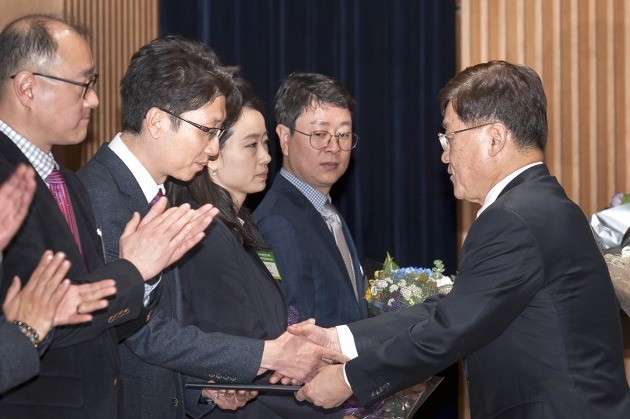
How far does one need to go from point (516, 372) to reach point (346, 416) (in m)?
Result: 0.95

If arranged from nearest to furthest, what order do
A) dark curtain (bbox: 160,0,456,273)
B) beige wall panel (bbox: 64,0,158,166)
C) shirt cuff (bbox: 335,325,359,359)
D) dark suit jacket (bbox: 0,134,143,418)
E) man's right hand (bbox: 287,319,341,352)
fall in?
dark suit jacket (bbox: 0,134,143,418), man's right hand (bbox: 287,319,341,352), shirt cuff (bbox: 335,325,359,359), beige wall panel (bbox: 64,0,158,166), dark curtain (bbox: 160,0,456,273)

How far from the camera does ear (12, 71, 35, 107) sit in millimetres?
2635

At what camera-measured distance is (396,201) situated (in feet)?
20.2

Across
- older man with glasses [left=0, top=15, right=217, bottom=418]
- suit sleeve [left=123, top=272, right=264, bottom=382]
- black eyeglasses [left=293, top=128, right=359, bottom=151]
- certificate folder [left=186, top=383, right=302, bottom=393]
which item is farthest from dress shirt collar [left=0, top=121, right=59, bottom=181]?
black eyeglasses [left=293, top=128, right=359, bottom=151]

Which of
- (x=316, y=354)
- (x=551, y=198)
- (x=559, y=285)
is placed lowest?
(x=316, y=354)

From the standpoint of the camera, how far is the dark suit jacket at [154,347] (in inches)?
119

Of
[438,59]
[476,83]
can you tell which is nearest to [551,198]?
[476,83]

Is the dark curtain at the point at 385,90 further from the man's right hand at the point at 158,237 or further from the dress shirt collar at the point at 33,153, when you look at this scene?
the dress shirt collar at the point at 33,153

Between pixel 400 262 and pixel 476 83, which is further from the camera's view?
pixel 400 262

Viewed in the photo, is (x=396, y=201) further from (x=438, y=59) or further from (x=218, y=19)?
(x=218, y=19)

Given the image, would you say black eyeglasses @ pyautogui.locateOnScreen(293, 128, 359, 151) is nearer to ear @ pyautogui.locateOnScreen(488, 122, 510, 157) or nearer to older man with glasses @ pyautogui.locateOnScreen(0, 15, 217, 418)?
ear @ pyautogui.locateOnScreen(488, 122, 510, 157)

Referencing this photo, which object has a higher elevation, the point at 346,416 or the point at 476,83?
A: the point at 476,83

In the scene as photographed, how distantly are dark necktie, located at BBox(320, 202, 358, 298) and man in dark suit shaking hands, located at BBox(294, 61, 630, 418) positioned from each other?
134cm

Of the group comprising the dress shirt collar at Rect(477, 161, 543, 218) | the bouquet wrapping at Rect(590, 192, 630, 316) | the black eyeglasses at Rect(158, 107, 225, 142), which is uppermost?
the black eyeglasses at Rect(158, 107, 225, 142)
